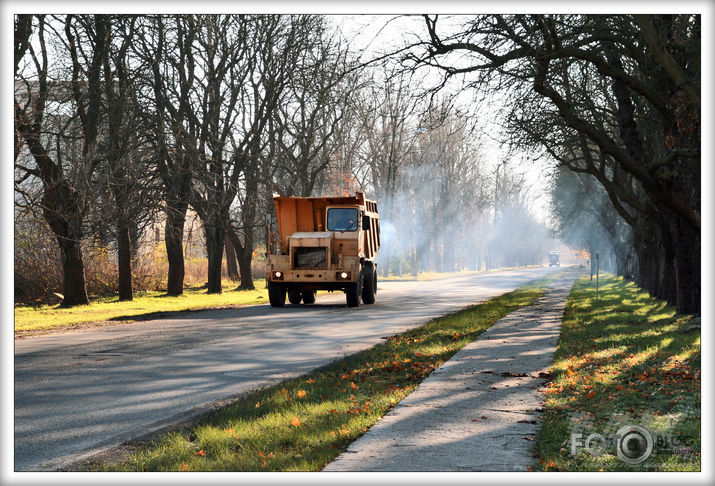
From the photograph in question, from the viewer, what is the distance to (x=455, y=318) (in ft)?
65.5

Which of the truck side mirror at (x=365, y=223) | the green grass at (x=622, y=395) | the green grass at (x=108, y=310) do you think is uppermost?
the truck side mirror at (x=365, y=223)

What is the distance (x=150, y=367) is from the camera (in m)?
11.9

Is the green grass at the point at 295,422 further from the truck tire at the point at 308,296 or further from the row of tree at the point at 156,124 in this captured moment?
the truck tire at the point at 308,296

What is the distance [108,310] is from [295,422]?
1811 cm

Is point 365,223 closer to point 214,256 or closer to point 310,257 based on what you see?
point 310,257

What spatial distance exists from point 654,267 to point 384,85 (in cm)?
1827

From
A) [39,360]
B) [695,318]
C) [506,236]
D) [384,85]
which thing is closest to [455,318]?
[695,318]

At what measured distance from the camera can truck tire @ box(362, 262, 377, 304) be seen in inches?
1048

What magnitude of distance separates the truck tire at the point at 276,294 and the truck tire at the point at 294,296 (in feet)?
3.93

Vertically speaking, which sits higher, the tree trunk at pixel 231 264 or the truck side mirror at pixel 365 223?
the truck side mirror at pixel 365 223

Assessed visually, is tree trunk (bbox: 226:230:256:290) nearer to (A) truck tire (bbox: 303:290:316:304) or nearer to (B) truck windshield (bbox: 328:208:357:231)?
(A) truck tire (bbox: 303:290:316:304)

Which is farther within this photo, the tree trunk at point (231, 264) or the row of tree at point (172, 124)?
the tree trunk at point (231, 264)

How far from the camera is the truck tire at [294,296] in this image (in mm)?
27406

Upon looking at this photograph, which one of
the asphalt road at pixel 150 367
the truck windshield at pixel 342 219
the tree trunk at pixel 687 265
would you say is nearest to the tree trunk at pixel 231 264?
the truck windshield at pixel 342 219
